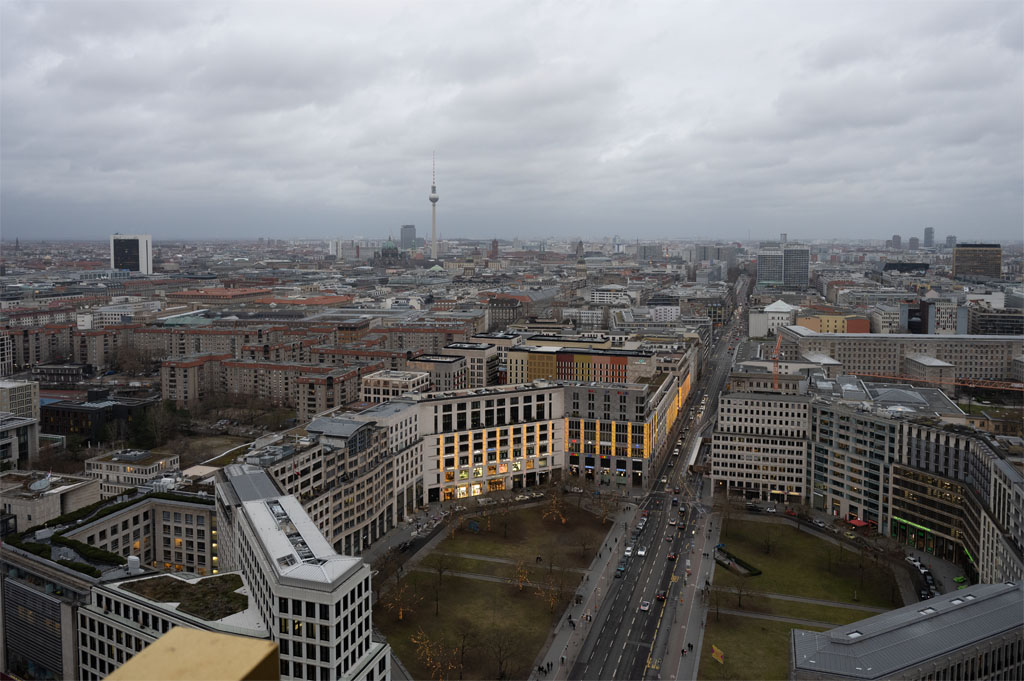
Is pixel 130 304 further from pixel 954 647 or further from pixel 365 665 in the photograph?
pixel 954 647

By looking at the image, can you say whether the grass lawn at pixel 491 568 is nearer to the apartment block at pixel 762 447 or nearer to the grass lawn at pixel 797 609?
the grass lawn at pixel 797 609

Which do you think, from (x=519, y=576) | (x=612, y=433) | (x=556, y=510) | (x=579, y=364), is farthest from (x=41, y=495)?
(x=579, y=364)

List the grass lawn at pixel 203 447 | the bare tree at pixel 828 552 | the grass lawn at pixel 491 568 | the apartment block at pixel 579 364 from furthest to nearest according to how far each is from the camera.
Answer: the apartment block at pixel 579 364
the grass lawn at pixel 203 447
the bare tree at pixel 828 552
the grass lawn at pixel 491 568

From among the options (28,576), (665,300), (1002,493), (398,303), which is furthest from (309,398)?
(665,300)

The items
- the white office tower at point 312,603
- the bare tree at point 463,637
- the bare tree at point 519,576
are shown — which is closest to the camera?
the white office tower at point 312,603

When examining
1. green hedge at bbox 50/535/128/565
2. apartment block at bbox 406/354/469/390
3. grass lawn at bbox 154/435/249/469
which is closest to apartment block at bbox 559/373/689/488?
apartment block at bbox 406/354/469/390

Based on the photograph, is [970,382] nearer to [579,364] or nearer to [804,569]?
[579,364]

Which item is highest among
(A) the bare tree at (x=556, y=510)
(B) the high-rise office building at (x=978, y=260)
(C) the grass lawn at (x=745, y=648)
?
(B) the high-rise office building at (x=978, y=260)

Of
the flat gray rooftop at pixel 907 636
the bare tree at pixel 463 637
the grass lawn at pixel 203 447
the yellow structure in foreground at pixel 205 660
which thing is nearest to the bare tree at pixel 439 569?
the bare tree at pixel 463 637
